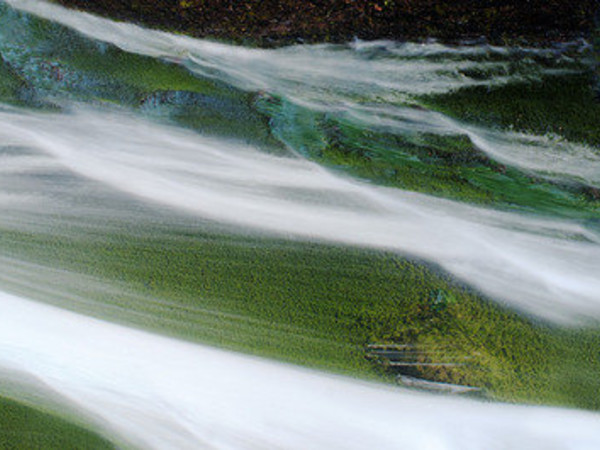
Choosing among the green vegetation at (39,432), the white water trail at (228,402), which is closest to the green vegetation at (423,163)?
the white water trail at (228,402)

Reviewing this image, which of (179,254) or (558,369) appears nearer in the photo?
(558,369)

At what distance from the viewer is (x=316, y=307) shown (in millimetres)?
1548

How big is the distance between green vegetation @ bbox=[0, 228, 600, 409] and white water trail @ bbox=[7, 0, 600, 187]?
0.49m

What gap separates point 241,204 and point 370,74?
65 cm

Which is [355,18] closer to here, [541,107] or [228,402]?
[541,107]

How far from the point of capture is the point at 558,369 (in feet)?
4.86

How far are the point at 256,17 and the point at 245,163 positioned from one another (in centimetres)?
50

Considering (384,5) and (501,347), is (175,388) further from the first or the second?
(384,5)

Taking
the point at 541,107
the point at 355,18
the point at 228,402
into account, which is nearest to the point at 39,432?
the point at 228,402

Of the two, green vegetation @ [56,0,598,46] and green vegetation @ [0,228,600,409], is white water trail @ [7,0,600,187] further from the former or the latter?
green vegetation @ [0,228,600,409]

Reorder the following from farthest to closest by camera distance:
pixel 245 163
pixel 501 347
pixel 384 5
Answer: pixel 245 163, pixel 501 347, pixel 384 5

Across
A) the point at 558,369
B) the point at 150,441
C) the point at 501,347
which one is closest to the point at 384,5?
the point at 501,347

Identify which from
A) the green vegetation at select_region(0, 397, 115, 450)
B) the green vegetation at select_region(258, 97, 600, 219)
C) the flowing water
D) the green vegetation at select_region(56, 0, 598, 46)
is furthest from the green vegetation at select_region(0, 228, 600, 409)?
the green vegetation at select_region(56, 0, 598, 46)

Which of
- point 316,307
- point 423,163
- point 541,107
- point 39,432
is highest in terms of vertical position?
point 541,107
